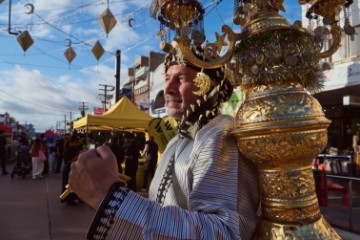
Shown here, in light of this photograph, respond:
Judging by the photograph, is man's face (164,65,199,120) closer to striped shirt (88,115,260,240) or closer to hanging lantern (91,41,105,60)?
striped shirt (88,115,260,240)

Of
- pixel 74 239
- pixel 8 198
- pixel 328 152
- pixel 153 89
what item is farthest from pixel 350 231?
pixel 153 89

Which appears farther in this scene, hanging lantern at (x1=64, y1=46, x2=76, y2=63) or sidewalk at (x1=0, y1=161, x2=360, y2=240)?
hanging lantern at (x1=64, y1=46, x2=76, y2=63)

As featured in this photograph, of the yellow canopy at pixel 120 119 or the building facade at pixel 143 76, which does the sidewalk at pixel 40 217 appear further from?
the building facade at pixel 143 76

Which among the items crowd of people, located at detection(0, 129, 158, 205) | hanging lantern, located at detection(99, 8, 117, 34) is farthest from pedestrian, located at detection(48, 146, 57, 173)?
hanging lantern, located at detection(99, 8, 117, 34)

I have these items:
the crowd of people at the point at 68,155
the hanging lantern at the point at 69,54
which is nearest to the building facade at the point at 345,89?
the crowd of people at the point at 68,155

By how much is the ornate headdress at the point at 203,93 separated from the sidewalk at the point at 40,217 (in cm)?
311

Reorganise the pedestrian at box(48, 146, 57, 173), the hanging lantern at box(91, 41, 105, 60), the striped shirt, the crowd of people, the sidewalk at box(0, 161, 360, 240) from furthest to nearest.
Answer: the pedestrian at box(48, 146, 57, 173)
the hanging lantern at box(91, 41, 105, 60)
the crowd of people
the sidewalk at box(0, 161, 360, 240)
the striped shirt

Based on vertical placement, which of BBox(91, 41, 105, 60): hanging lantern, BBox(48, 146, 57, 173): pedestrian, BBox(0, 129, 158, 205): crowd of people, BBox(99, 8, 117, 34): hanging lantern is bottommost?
BBox(48, 146, 57, 173): pedestrian

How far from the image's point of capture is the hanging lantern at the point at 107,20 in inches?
246

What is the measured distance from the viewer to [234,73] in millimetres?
1116

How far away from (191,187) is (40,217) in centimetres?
606

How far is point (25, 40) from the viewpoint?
7082 millimetres

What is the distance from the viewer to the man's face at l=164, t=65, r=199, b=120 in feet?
4.02

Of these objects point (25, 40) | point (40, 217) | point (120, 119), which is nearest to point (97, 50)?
point (25, 40)
